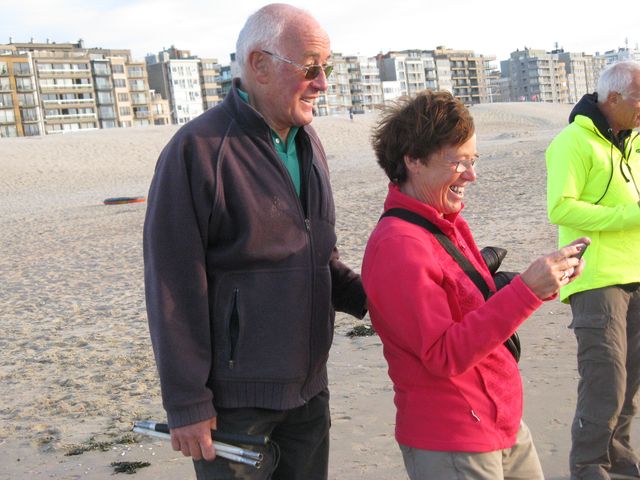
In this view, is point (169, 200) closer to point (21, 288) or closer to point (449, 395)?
point (449, 395)

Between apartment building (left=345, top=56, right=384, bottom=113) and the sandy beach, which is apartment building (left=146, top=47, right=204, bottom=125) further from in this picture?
the sandy beach

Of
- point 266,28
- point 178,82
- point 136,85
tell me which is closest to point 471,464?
point 266,28

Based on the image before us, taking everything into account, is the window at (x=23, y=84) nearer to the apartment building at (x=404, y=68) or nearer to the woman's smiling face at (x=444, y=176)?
the apartment building at (x=404, y=68)

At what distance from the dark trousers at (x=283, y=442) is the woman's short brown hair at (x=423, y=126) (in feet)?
2.79

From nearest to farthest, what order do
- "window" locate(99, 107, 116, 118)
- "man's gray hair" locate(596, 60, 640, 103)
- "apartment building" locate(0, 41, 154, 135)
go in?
"man's gray hair" locate(596, 60, 640, 103) → "apartment building" locate(0, 41, 154, 135) → "window" locate(99, 107, 116, 118)

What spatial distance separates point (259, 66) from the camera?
102 inches

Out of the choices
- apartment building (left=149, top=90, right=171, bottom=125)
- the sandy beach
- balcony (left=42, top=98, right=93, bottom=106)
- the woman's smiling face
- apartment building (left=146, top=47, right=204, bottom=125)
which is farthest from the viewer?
apartment building (left=146, top=47, right=204, bottom=125)

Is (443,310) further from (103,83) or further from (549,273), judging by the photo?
(103,83)

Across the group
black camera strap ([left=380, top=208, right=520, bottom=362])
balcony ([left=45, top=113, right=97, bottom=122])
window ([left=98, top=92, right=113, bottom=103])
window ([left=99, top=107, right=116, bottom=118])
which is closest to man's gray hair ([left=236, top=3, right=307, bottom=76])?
black camera strap ([left=380, top=208, right=520, bottom=362])

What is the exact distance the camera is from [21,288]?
11.7 metres

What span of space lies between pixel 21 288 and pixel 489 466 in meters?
10.5

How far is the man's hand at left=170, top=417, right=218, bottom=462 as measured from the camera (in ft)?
7.80

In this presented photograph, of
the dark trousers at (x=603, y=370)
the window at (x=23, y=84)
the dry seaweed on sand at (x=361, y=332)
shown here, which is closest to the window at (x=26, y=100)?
the window at (x=23, y=84)

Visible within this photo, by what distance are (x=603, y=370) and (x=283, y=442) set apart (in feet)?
5.41
